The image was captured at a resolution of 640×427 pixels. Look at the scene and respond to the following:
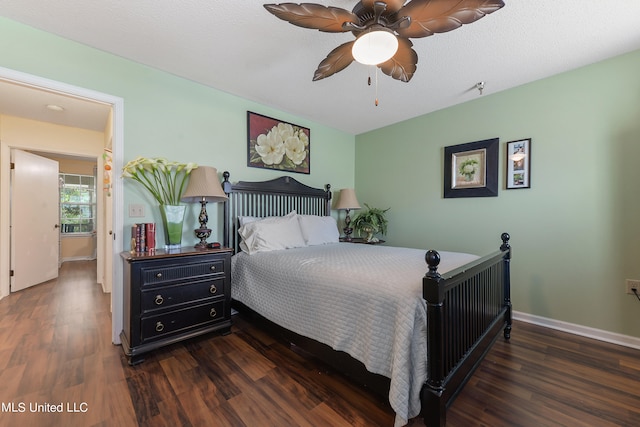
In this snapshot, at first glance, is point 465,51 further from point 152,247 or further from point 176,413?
point 176,413

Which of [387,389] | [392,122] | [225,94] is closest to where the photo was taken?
[387,389]

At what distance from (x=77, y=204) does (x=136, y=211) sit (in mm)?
5480

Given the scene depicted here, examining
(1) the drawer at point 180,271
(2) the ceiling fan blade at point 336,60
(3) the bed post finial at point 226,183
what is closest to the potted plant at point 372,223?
(3) the bed post finial at point 226,183

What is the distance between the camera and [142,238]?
6.82 feet

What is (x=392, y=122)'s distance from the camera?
12.3 ft

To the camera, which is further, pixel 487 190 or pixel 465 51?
pixel 487 190

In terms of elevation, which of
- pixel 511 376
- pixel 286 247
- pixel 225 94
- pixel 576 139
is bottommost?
pixel 511 376

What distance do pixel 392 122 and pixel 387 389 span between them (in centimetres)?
337

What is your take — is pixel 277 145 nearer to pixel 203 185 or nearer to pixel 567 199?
pixel 203 185

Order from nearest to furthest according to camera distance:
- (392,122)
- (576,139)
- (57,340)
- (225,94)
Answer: (57,340) → (576,139) → (225,94) → (392,122)

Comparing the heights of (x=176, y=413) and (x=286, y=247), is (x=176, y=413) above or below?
below

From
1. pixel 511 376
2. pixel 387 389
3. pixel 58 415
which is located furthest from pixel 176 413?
pixel 511 376

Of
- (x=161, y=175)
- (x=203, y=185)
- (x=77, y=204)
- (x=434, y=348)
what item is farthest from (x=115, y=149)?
(x=77, y=204)

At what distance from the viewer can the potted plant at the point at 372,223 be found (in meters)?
3.61
